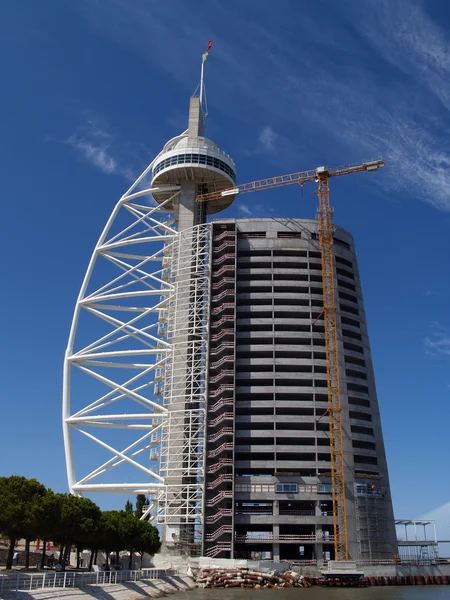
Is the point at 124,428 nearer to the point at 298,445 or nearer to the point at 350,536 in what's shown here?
the point at 298,445

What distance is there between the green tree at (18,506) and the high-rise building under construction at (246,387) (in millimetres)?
39084

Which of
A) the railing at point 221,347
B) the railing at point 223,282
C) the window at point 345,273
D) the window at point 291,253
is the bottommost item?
the railing at point 221,347

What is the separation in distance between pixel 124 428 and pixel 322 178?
204 ft

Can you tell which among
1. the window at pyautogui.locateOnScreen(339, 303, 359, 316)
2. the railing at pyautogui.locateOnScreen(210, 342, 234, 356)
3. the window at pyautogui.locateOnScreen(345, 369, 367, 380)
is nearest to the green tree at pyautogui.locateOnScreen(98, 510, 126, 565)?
the railing at pyautogui.locateOnScreen(210, 342, 234, 356)

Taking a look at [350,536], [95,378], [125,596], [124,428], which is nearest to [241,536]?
[350,536]

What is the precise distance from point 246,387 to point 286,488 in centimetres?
1728

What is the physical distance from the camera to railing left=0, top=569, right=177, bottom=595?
41269 mm

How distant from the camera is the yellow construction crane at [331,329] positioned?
9622 cm

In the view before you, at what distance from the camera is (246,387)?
105938mm

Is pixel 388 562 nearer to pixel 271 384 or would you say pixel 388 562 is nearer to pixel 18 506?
pixel 271 384

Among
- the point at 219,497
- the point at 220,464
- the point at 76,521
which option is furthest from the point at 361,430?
the point at 76,521

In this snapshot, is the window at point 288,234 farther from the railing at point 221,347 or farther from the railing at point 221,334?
the railing at point 221,347

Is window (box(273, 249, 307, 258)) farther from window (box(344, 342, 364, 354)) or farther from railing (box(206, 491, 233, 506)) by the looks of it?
railing (box(206, 491, 233, 506))

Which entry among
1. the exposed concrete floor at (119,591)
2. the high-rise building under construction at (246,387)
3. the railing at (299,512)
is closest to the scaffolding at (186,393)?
the high-rise building under construction at (246,387)
